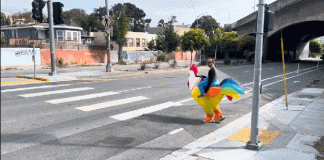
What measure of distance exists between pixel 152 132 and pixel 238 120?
285cm

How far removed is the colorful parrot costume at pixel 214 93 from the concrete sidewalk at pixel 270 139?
57 centimetres

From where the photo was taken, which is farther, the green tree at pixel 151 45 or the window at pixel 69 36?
the green tree at pixel 151 45

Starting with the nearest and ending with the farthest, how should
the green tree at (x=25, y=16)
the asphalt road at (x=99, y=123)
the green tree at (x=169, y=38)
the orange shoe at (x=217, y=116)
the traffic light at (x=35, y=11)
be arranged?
the asphalt road at (x=99, y=123) < the orange shoe at (x=217, y=116) < the traffic light at (x=35, y=11) < the green tree at (x=169, y=38) < the green tree at (x=25, y=16)

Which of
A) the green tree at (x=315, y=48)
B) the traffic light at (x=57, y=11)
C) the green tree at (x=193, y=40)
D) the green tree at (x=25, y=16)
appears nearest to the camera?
the traffic light at (x=57, y=11)

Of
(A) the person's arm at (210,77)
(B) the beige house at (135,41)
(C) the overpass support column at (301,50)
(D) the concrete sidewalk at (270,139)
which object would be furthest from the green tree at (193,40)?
(C) the overpass support column at (301,50)

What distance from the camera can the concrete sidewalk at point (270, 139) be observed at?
206 inches

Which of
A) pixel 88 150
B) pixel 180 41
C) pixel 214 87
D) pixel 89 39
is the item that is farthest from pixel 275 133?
pixel 89 39

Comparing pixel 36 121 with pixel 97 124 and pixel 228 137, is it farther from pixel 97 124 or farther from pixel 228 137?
pixel 228 137

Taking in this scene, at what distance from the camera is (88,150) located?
217 inches

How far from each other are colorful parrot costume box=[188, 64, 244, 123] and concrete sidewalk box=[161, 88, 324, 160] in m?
0.57

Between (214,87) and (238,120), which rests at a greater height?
(214,87)

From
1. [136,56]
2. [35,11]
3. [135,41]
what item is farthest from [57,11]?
[135,41]

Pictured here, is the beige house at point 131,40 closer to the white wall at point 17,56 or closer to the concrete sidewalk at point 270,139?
the white wall at point 17,56

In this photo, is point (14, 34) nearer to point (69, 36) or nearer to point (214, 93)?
point (69, 36)
